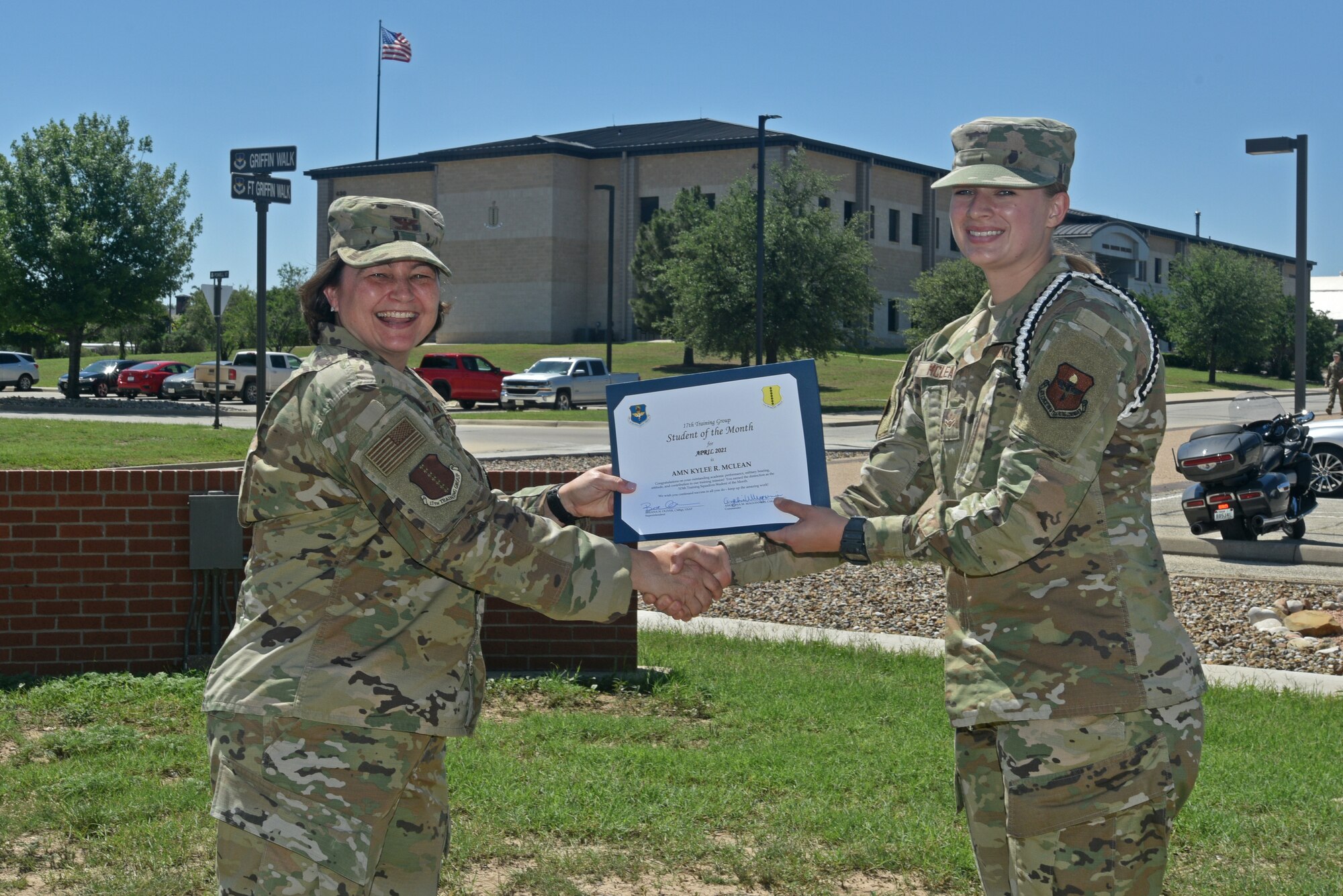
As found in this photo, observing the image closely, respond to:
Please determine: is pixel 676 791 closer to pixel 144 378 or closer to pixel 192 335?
pixel 144 378

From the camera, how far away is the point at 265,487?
9.97 ft

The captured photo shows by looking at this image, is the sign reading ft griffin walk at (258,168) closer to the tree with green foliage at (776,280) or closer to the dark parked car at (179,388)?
the tree with green foliage at (776,280)

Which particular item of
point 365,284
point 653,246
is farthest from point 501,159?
point 365,284

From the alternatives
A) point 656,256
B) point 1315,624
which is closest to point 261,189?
point 1315,624

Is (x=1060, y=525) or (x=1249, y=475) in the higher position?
(x=1060, y=525)

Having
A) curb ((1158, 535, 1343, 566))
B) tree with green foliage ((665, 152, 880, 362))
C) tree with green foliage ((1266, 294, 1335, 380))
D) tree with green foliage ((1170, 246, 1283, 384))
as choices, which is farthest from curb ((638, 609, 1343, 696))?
tree with green foliage ((1266, 294, 1335, 380))

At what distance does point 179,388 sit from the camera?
46.7 meters

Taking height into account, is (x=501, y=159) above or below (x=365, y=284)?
above

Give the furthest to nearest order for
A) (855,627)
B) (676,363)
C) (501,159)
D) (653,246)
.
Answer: (501,159) → (653,246) → (676,363) → (855,627)

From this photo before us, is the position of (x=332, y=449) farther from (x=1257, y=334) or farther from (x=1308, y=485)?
(x=1257, y=334)

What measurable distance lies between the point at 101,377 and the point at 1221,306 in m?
51.3

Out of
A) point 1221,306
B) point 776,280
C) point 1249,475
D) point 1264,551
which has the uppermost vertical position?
point 1221,306

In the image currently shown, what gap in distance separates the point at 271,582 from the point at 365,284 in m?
0.72
